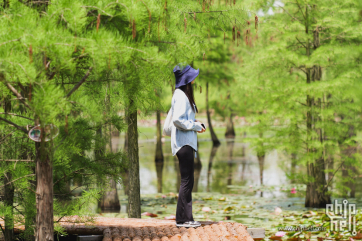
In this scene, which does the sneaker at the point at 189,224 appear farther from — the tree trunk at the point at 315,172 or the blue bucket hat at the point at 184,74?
the tree trunk at the point at 315,172

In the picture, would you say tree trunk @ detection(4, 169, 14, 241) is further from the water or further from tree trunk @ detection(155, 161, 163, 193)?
tree trunk @ detection(155, 161, 163, 193)

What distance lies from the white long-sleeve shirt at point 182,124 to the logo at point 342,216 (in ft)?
11.5

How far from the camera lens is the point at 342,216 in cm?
815

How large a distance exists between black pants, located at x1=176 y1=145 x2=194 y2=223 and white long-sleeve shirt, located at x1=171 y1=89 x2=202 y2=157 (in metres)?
0.08

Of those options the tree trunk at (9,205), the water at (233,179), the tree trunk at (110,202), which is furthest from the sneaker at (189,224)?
the tree trunk at (110,202)

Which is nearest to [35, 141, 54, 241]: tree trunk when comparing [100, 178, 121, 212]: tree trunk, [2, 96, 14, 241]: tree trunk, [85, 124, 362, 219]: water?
[2, 96, 14, 241]: tree trunk

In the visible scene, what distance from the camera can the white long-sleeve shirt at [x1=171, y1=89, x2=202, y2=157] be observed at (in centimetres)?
497

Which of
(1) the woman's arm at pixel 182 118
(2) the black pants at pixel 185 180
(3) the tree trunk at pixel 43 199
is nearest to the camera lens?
(3) the tree trunk at pixel 43 199

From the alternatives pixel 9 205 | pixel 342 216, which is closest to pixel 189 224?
pixel 9 205

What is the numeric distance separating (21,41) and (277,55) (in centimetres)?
756

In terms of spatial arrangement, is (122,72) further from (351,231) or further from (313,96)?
(313,96)

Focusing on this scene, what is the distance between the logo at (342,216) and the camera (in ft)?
23.5

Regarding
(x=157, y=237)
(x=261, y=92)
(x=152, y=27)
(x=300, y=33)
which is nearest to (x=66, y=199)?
(x=157, y=237)

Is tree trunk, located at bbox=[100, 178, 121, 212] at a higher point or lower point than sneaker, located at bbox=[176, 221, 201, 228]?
lower
